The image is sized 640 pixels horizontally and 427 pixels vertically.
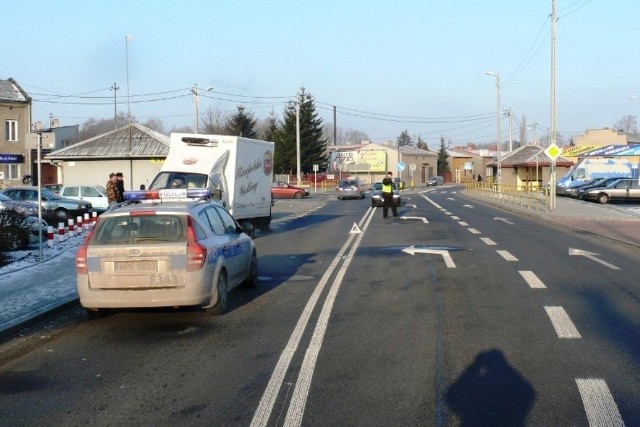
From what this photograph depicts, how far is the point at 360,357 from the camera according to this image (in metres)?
7.42

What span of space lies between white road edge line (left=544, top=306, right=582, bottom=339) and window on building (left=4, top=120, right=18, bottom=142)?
2183 inches

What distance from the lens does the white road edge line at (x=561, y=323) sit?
27.5 ft

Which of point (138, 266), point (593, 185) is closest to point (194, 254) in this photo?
point (138, 266)

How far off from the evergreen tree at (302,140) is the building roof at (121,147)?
35525 millimetres

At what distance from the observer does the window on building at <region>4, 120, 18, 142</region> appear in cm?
5803

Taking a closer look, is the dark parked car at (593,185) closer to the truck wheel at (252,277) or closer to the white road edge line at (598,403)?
the truck wheel at (252,277)

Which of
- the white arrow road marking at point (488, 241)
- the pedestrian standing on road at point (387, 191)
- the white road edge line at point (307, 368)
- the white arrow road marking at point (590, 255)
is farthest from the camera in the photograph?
the pedestrian standing on road at point (387, 191)

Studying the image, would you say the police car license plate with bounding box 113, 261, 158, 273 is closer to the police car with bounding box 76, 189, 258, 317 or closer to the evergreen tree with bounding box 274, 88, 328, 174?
the police car with bounding box 76, 189, 258, 317

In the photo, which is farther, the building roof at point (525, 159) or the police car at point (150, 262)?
the building roof at point (525, 159)

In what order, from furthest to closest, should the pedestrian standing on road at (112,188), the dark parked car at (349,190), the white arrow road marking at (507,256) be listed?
the dark parked car at (349,190) → the pedestrian standing on road at (112,188) → the white arrow road marking at (507,256)

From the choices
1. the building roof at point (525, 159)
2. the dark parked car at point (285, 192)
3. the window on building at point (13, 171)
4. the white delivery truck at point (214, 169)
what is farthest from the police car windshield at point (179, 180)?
the building roof at point (525, 159)

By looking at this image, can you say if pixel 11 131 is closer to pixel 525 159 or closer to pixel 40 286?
pixel 525 159

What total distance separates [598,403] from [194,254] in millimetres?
4965

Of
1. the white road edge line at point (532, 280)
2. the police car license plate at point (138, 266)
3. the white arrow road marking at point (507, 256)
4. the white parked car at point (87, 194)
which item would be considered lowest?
the white road edge line at point (532, 280)
